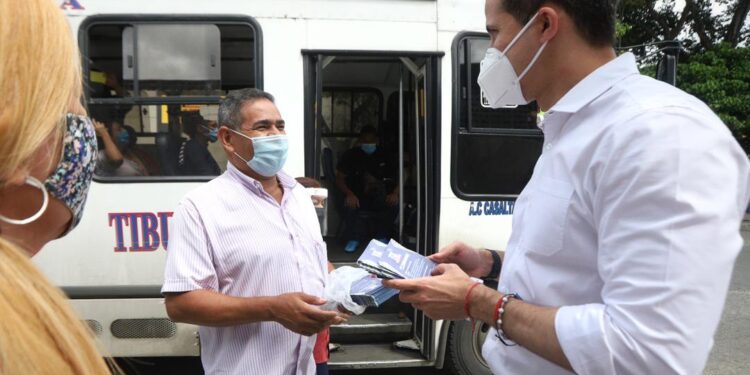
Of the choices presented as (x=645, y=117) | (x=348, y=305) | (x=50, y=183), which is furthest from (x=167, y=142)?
(x=645, y=117)

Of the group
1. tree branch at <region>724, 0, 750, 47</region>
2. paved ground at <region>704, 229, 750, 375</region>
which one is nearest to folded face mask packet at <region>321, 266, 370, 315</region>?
paved ground at <region>704, 229, 750, 375</region>

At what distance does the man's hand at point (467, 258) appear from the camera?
1723 millimetres

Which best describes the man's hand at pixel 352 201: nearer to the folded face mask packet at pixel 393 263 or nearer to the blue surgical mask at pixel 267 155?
the blue surgical mask at pixel 267 155

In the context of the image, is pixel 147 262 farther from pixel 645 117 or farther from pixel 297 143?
pixel 645 117

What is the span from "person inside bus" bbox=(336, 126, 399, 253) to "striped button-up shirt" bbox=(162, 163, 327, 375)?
3599 millimetres

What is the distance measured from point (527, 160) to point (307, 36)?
1688 millimetres

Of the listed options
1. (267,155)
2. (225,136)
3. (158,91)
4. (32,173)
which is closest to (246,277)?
(267,155)

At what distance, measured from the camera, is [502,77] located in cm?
154

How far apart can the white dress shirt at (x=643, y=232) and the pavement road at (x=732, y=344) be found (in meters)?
3.24

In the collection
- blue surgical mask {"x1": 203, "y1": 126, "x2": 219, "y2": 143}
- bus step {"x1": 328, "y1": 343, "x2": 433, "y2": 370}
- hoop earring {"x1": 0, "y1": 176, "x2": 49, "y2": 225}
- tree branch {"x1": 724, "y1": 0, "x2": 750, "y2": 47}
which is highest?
tree branch {"x1": 724, "y1": 0, "x2": 750, "y2": 47}

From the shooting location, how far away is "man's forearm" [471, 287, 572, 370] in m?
1.11

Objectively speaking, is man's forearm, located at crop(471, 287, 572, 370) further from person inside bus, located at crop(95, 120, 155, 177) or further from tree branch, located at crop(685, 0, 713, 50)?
tree branch, located at crop(685, 0, 713, 50)

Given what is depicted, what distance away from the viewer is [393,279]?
148 centimetres

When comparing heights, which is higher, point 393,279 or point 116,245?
point 393,279
